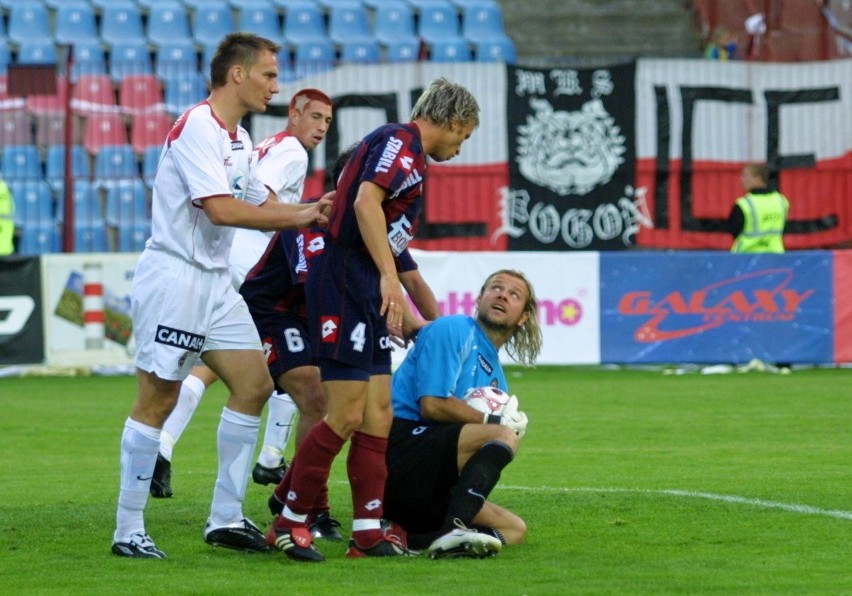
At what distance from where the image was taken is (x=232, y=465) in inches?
254

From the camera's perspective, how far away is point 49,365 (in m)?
16.6

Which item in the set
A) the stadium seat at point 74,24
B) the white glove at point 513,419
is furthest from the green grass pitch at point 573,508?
the stadium seat at point 74,24

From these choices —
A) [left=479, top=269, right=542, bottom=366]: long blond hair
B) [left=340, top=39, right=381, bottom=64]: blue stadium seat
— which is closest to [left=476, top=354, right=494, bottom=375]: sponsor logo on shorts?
[left=479, top=269, right=542, bottom=366]: long blond hair

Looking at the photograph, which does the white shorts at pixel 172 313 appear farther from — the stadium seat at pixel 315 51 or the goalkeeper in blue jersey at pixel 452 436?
the stadium seat at pixel 315 51

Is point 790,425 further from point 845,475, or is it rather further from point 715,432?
point 845,475

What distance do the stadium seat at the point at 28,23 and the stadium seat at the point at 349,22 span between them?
412 centimetres

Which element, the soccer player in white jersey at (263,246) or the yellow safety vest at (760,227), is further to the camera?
the yellow safety vest at (760,227)

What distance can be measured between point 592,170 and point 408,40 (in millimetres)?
4776

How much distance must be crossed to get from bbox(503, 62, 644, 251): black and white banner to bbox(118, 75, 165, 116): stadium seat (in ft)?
15.3

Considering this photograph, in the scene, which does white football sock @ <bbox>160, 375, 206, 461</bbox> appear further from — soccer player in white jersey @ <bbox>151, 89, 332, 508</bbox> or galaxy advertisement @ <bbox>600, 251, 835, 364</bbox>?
galaxy advertisement @ <bbox>600, 251, 835, 364</bbox>

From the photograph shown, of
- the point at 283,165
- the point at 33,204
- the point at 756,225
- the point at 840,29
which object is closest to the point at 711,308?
the point at 756,225

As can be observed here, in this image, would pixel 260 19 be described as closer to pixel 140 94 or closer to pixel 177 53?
pixel 177 53

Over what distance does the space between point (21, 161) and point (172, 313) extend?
14.4 metres

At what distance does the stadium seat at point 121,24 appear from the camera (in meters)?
22.1
